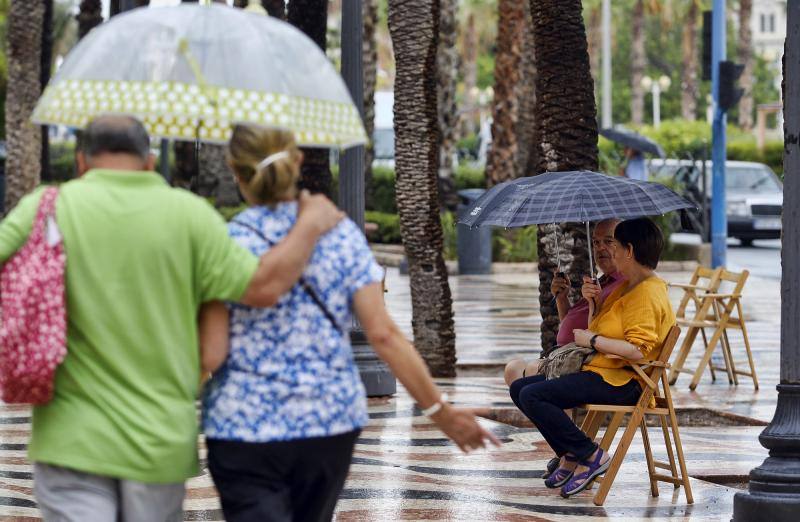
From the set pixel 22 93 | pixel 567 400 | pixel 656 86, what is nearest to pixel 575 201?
pixel 567 400

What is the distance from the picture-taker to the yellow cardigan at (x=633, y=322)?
24.3 ft

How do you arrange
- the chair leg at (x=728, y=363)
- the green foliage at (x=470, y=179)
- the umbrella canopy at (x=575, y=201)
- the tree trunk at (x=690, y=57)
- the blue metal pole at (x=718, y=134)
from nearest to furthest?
1. the umbrella canopy at (x=575, y=201)
2. the chair leg at (x=728, y=363)
3. the blue metal pole at (x=718, y=134)
4. the green foliage at (x=470, y=179)
5. the tree trunk at (x=690, y=57)

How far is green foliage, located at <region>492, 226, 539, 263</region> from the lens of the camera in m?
28.6

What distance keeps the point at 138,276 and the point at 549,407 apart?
12.3 ft

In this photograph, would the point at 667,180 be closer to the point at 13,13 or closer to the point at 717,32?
the point at 717,32

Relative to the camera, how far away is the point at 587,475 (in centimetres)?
768

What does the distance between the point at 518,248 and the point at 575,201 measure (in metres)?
21.0

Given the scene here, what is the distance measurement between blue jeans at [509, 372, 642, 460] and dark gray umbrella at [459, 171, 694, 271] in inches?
28.9

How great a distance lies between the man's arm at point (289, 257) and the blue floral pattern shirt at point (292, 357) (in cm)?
6

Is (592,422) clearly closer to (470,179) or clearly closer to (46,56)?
(46,56)

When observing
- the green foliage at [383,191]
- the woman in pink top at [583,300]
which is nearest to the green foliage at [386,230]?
the green foliage at [383,191]

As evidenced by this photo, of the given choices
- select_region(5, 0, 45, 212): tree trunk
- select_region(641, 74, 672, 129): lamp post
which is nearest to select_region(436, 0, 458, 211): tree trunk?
select_region(5, 0, 45, 212): tree trunk

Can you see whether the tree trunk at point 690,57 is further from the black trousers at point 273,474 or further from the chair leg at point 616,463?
the black trousers at point 273,474

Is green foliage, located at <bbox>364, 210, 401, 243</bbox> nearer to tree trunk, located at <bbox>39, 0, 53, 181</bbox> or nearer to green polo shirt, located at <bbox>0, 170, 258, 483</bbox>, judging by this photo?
tree trunk, located at <bbox>39, 0, 53, 181</bbox>
